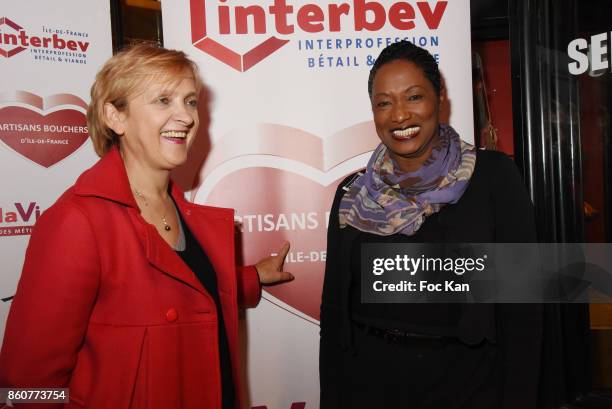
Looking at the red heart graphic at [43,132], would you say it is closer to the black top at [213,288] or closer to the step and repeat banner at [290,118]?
the step and repeat banner at [290,118]

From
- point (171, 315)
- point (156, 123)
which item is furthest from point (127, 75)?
point (171, 315)

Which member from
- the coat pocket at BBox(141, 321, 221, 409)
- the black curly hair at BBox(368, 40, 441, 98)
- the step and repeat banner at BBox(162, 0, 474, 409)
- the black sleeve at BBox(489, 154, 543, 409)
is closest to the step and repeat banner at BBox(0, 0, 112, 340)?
the step and repeat banner at BBox(162, 0, 474, 409)

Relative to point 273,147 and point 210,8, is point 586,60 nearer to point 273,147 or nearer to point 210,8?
point 273,147

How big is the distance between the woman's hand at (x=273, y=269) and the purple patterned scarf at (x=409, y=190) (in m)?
0.44

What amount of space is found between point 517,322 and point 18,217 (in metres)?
2.04

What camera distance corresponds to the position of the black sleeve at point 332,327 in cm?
175

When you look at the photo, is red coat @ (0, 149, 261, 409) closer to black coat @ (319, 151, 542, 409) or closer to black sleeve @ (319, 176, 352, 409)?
black sleeve @ (319, 176, 352, 409)

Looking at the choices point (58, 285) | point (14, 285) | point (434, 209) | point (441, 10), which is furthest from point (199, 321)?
point (441, 10)

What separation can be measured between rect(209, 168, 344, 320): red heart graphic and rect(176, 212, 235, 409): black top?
1.63 feet

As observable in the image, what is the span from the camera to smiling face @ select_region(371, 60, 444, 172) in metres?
1.61

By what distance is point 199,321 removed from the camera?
Answer: 1.46 meters

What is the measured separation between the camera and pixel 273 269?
2.08 metres

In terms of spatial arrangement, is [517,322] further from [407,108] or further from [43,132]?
[43,132]

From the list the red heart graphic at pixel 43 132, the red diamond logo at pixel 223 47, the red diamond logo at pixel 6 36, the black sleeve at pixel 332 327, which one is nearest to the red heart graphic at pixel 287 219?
the black sleeve at pixel 332 327
